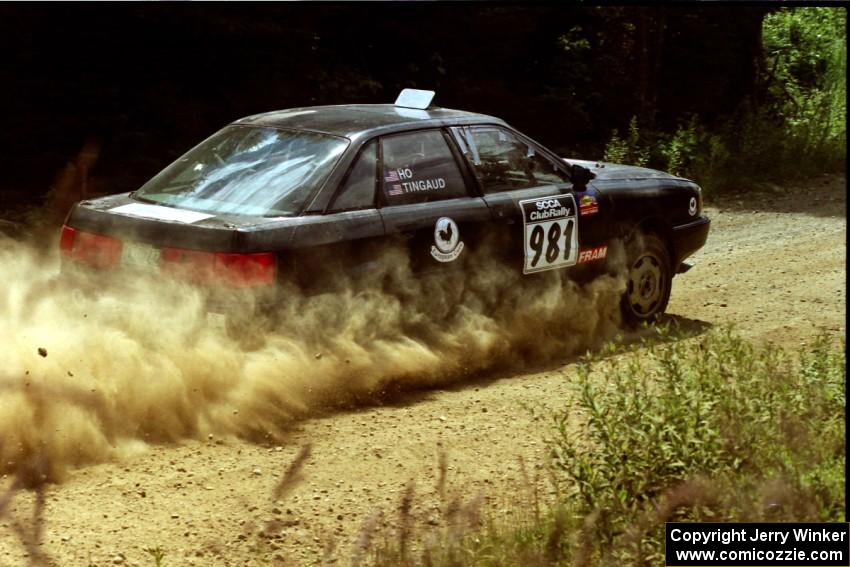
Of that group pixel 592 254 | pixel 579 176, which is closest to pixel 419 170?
pixel 579 176

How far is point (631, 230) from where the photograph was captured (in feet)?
27.8

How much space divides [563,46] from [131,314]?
968cm

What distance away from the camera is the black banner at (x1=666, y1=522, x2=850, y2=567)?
13.9ft

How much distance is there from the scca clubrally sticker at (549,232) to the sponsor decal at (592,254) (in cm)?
6

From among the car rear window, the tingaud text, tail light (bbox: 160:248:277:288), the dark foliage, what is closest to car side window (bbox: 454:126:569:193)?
the car rear window

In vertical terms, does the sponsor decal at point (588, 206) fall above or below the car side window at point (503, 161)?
below

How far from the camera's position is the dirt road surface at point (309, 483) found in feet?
16.0

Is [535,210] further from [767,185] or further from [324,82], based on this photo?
[767,185]

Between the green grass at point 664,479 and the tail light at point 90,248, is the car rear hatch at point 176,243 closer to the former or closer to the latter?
the tail light at point 90,248

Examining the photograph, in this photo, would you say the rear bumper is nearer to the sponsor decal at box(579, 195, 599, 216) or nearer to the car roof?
the sponsor decal at box(579, 195, 599, 216)

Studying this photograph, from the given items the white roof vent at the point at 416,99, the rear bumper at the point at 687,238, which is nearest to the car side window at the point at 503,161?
the white roof vent at the point at 416,99

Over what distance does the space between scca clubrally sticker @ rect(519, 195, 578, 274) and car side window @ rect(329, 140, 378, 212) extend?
1.15 meters

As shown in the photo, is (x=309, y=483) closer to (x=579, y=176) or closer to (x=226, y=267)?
(x=226, y=267)

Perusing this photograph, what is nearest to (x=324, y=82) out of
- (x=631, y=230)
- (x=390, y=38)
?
(x=390, y=38)
